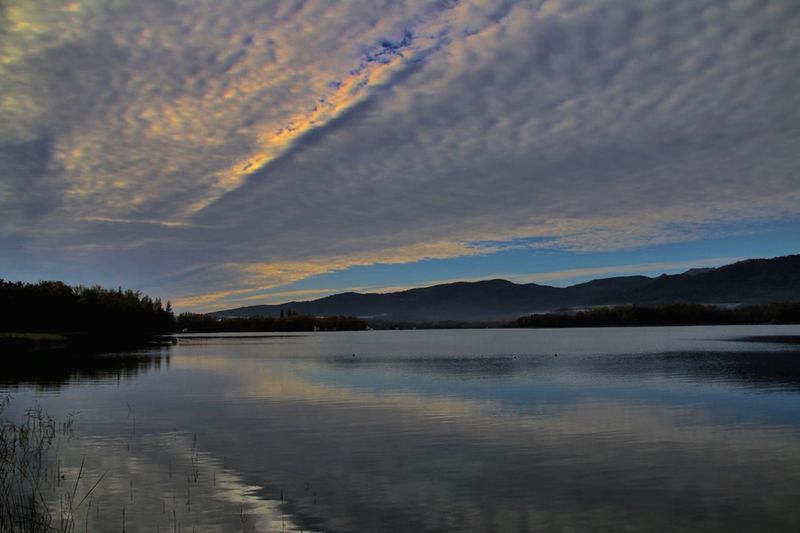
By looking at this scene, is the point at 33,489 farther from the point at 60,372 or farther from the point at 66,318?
the point at 66,318

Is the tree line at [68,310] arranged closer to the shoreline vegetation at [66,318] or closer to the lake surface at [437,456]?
the shoreline vegetation at [66,318]

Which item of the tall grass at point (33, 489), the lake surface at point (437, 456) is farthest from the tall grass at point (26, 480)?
the lake surface at point (437, 456)

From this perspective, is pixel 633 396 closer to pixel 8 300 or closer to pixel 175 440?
pixel 175 440

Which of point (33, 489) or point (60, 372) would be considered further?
point (60, 372)

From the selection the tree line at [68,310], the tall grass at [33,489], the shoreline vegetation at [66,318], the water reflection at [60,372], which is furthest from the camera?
the tree line at [68,310]

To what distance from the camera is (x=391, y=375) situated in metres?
58.6

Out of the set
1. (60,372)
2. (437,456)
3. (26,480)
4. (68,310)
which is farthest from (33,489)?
(68,310)

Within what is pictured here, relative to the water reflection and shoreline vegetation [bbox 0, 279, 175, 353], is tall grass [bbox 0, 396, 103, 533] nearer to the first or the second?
the water reflection

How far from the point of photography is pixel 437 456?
2252cm

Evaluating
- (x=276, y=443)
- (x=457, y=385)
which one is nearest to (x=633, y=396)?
(x=457, y=385)

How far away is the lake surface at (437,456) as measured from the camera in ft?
52.0

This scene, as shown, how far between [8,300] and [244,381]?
333 ft

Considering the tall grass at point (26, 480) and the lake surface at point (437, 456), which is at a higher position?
the tall grass at point (26, 480)

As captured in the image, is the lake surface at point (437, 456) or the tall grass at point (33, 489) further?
the lake surface at point (437, 456)
